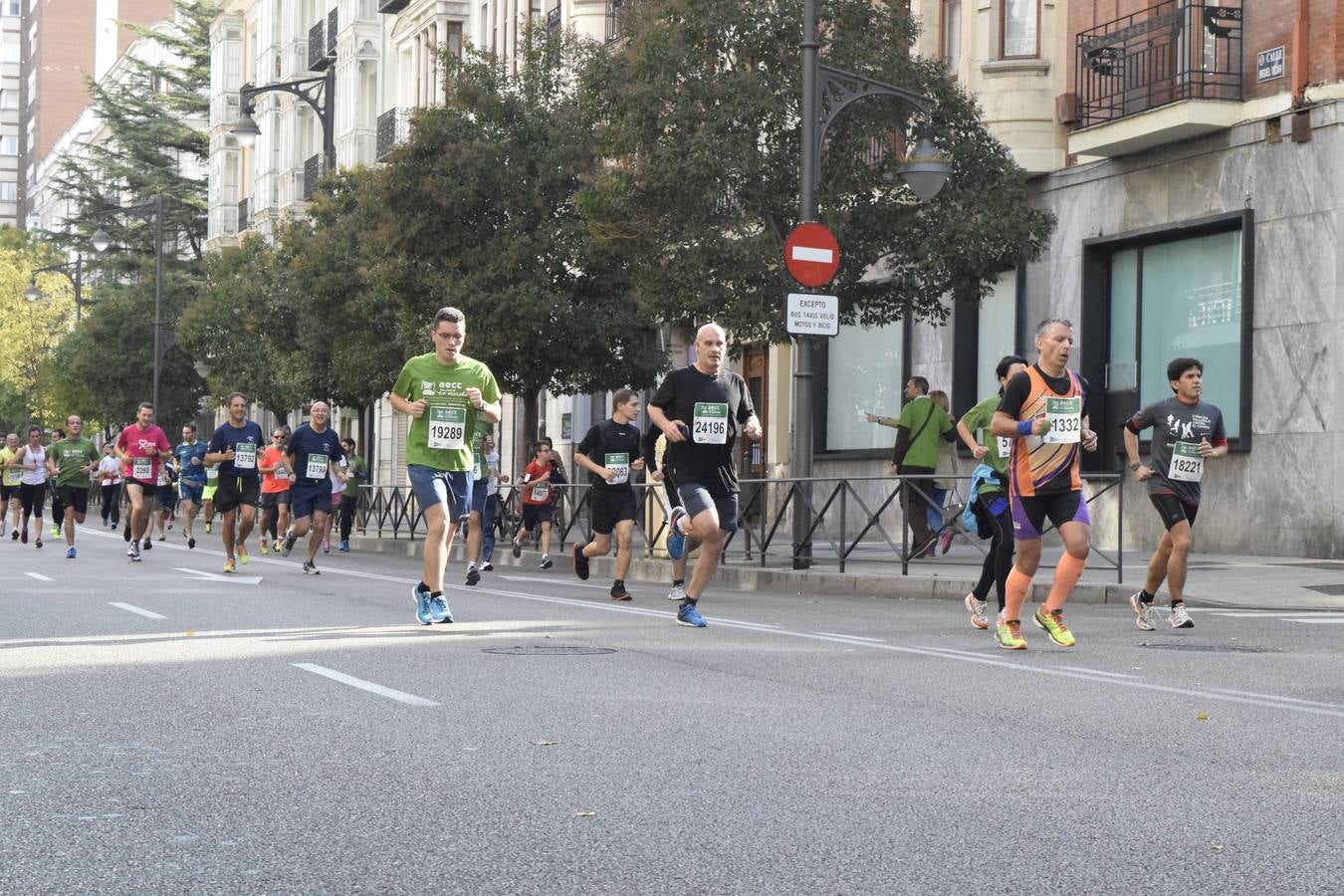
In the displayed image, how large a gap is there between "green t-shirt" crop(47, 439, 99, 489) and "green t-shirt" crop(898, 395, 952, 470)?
Answer: 444 inches

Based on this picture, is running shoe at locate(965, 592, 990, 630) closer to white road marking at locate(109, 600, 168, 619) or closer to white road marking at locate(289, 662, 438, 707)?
white road marking at locate(289, 662, 438, 707)

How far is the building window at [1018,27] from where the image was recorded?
87.1 ft

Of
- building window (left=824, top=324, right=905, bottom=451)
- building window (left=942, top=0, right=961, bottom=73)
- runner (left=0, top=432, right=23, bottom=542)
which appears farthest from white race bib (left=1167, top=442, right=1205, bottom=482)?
runner (left=0, top=432, right=23, bottom=542)

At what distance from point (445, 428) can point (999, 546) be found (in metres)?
3.67

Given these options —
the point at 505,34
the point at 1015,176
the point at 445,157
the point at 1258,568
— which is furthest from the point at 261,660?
the point at 505,34

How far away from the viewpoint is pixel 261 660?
35.6 feet

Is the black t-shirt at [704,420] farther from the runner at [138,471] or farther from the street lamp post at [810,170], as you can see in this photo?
the runner at [138,471]

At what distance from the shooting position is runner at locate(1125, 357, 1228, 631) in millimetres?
13867

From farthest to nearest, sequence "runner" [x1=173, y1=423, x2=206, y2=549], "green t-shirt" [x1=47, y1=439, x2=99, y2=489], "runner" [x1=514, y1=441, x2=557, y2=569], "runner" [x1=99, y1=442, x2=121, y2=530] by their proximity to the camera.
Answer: "runner" [x1=99, y1=442, x2=121, y2=530], "runner" [x1=173, y1=423, x2=206, y2=549], "green t-shirt" [x1=47, y1=439, x2=99, y2=489], "runner" [x1=514, y1=441, x2=557, y2=569]

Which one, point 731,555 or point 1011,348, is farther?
point 1011,348

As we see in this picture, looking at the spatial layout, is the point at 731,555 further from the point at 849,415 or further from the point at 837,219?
the point at 849,415

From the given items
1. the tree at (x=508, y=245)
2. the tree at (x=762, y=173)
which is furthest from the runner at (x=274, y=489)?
the tree at (x=762, y=173)

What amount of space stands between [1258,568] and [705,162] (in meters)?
6.83

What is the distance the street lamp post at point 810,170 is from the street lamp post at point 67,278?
54482 millimetres
